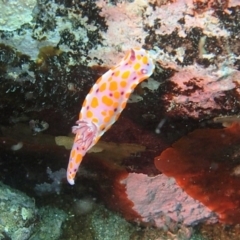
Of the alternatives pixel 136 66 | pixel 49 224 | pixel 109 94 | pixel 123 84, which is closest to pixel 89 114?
pixel 109 94

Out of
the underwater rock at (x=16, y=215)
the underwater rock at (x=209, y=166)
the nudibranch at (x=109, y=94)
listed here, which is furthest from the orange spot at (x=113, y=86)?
the underwater rock at (x=16, y=215)

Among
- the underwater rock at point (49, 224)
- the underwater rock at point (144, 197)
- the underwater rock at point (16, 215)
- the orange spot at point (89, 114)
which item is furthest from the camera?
the underwater rock at point (49, 224)

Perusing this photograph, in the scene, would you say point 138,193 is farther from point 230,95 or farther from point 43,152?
point 230,95

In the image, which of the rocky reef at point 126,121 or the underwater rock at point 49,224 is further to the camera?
the underwater rock at point 49,224

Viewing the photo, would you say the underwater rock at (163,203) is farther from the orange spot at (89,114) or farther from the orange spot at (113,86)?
the orange spot at (113,86)

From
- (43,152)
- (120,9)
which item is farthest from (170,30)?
(43,152)
